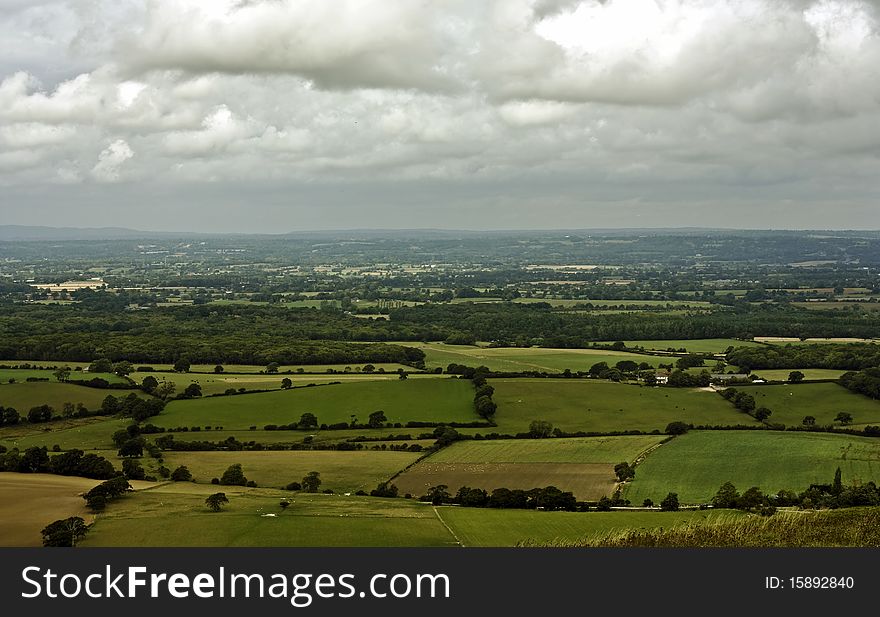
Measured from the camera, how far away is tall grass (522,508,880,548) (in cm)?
4203

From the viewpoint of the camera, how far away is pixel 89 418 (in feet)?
302

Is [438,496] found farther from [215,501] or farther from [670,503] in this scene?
[670,503]

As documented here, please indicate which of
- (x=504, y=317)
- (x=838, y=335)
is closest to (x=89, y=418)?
(x=504, y=317)

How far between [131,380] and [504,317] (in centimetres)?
10081

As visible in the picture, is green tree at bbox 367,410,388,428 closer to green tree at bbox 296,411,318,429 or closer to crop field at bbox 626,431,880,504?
green tree at bbox 296,411,318,429

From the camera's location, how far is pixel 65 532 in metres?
47.3

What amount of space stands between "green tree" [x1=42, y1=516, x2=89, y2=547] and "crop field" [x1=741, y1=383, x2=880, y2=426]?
6910cm

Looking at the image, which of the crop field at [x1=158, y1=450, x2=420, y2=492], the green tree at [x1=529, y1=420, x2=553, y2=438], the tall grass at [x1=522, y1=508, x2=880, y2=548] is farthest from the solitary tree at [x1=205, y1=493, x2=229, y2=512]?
the green tree at [x1=529, y1=420, x2=553, y2=438]

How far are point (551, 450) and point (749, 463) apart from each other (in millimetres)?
16891

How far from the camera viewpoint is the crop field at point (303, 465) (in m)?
67.8

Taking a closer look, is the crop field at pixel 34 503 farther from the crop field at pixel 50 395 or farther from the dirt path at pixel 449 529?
the crop field at pixel 50 395

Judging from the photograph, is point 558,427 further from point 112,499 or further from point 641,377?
point 112,499

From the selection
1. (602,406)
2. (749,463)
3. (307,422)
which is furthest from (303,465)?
(602,406)

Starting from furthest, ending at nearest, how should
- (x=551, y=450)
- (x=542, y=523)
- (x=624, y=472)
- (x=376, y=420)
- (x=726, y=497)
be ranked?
1. (x=376, y=420)
2. (x=551, y=450)
3. (x=624, y=472)
4. (x=726, y=497)
5. (x=542, y=523)
